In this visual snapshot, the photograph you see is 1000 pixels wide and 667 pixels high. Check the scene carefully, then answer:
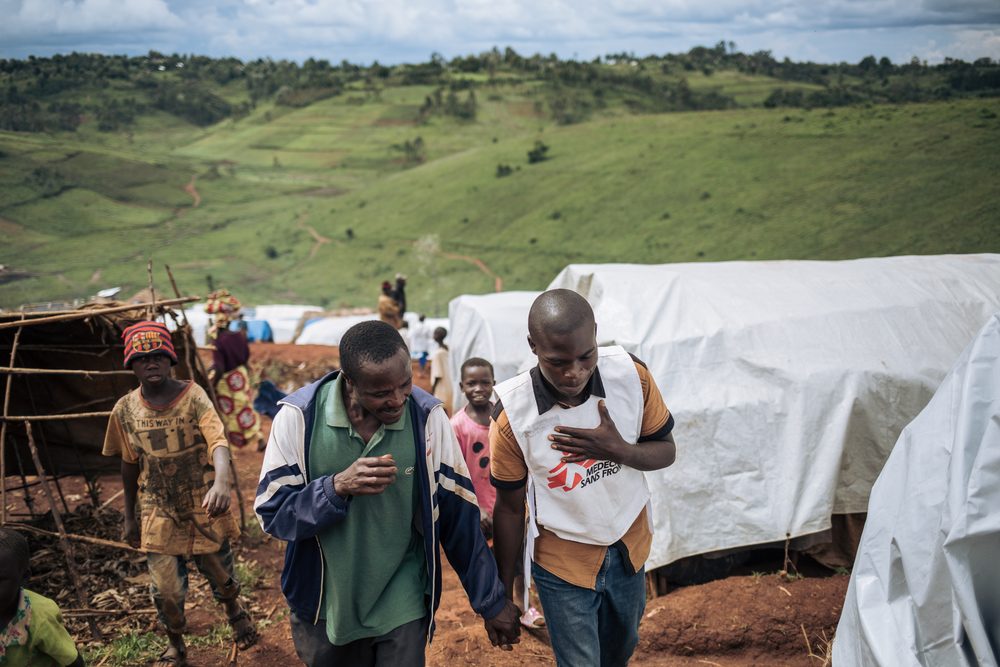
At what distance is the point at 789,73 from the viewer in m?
32.4

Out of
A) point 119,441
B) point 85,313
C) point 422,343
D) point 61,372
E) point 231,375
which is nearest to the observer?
point 119,441

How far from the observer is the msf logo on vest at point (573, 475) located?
82.7 inches

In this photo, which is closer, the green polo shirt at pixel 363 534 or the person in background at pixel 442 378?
the green polo shirt at pixel 363 534

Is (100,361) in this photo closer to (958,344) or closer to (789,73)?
(958,344)

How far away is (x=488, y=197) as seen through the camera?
3053cm

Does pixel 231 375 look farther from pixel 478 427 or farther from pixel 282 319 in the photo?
pixel 282 319

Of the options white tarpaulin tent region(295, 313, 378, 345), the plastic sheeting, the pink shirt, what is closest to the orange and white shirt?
the pink shirt

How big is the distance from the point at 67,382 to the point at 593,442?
499 centimetres

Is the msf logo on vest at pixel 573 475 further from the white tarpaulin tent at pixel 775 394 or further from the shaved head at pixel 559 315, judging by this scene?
the white tarpaulin tent at pixel 775 394

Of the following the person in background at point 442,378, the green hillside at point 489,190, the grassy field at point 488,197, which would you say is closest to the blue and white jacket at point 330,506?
the person in background at point 442,378

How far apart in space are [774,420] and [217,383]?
19.9ft

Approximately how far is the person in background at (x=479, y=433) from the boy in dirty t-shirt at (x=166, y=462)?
136 cm

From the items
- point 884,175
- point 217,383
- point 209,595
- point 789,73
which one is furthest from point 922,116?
point 209,595

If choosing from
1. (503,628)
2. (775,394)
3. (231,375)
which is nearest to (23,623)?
(503,628)
